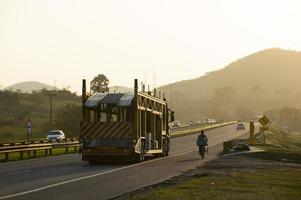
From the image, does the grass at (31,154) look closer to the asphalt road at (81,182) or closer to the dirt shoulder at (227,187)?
the asphalt road at (81,182)

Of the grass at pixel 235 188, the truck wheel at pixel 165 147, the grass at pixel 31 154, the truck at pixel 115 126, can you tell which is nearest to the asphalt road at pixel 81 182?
the grass at pixel 235 188

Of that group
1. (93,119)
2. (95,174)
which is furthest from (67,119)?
(95,174)

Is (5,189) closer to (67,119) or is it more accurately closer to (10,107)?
(67,119)

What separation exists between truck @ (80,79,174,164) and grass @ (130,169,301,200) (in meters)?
7.79

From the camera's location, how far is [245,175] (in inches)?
943

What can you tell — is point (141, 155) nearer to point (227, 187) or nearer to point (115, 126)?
point (115, 126)

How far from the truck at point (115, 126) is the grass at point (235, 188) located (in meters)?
7.79

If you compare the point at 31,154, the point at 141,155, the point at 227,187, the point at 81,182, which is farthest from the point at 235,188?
the point at 31,154

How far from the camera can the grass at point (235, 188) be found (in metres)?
16.4

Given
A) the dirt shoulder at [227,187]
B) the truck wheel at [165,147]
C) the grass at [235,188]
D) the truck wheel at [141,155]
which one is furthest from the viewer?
the truck wheel at [165,147]

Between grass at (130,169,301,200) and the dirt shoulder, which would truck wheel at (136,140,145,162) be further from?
grass at (130,169,301,200)

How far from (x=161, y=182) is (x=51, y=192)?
474 centimetres

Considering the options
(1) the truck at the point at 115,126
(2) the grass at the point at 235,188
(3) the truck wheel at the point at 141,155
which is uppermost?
(1) the truck at the point at 115,126

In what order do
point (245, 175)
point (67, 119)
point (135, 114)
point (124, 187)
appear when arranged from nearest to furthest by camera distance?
point (124, 187) < point (245, 175) < point (135, 114) < point (67, 119)
